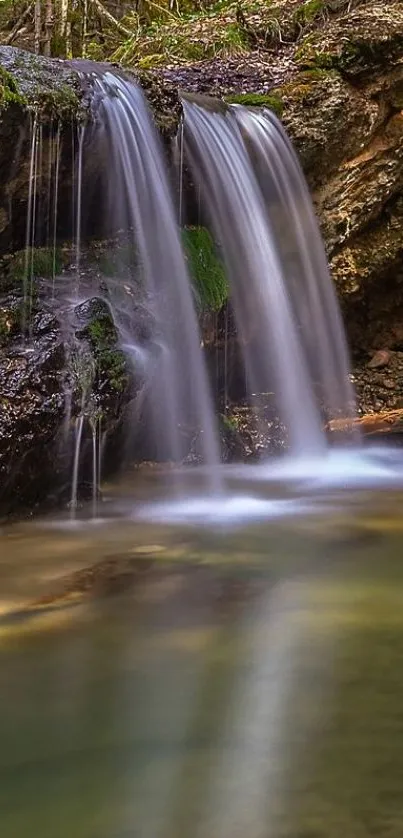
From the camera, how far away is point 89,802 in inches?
67.7

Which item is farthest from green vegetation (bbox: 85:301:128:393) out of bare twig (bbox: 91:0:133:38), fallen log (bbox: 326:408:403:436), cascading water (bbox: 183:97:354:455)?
bare twig (bbox: 91:0:133:38)

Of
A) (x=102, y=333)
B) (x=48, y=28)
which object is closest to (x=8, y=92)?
(x=102, y=333)

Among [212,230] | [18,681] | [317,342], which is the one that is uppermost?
[212,230]

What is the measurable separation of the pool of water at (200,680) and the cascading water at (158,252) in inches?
81.6

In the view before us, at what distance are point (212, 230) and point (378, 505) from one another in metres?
3.48

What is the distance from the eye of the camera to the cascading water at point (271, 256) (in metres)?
7.44

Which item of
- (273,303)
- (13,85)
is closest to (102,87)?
(13,85)

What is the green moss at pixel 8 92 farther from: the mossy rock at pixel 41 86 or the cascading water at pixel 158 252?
the cascading water at pixel 158 252

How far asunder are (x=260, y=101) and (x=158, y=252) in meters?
2.66

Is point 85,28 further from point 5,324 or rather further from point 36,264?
point 5,324

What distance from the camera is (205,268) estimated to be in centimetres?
712

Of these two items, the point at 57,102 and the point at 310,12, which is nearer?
the point at 57,102

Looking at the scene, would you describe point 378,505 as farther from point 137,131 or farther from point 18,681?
point 137,131

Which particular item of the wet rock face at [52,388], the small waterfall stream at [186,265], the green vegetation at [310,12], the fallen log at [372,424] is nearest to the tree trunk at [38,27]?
the green vegetation at [310,12]
